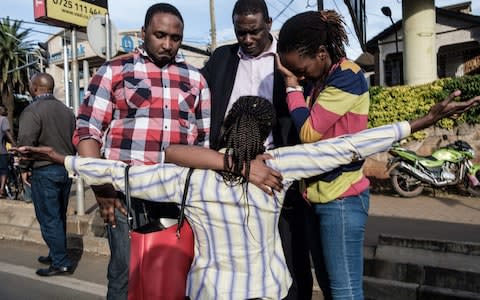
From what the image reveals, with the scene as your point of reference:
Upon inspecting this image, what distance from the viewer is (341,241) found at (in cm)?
196

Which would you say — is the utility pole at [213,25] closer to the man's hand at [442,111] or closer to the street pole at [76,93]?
the street pole at [76,93]

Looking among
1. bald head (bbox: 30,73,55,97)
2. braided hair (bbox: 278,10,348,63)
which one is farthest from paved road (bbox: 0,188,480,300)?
braided hair (bbox: 278,10,348,63)

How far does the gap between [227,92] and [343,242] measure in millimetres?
996

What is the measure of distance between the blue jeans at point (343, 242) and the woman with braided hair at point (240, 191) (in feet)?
0.86

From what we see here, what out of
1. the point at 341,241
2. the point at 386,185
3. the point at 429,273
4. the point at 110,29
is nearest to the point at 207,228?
the point at 341,241

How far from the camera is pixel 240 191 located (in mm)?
1733

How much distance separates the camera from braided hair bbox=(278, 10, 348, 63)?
192 cm

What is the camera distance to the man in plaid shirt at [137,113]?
7.37ft

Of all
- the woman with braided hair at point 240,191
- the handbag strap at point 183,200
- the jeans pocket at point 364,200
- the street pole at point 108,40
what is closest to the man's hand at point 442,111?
the woman with braided hair at point 240,191

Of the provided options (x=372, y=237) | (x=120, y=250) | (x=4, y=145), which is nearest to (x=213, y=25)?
(x=4, y=145)

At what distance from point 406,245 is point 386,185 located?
195 inches

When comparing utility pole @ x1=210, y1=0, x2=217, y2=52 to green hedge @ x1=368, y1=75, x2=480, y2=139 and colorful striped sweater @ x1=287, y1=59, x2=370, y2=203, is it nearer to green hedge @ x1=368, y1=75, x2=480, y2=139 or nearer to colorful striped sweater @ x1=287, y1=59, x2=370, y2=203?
Answer: green hedge @ x1=368, y1=75, x2=480, y2=139

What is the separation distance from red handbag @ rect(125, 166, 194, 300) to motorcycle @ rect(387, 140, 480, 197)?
6.60m

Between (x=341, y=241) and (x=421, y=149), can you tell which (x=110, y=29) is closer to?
(x=341, y=241)
